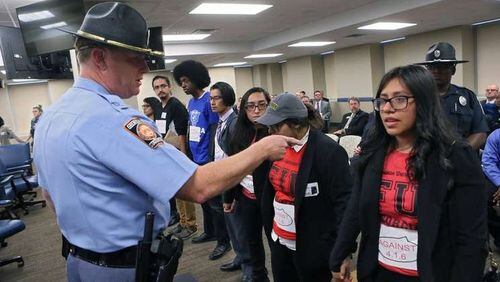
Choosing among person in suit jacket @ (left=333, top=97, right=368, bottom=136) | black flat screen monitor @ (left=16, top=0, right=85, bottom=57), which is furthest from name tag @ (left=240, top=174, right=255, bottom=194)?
person in suit jacket @ (left=333, top=97, right=368, bottom=136)

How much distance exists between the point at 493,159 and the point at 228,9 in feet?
13.9

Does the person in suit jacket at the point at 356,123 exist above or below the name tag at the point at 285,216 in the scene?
below

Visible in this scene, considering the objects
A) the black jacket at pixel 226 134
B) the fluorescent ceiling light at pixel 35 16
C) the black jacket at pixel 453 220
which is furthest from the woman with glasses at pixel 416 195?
the fluorescent ceiling light at pixel 35 16

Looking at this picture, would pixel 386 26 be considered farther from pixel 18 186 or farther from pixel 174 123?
pixel 18 186

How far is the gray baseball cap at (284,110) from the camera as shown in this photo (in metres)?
1.69

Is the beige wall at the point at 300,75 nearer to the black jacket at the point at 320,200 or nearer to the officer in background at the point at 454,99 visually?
the officer in background at the point at 454,99

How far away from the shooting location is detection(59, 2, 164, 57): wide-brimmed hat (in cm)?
88

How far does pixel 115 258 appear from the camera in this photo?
3.09 feet

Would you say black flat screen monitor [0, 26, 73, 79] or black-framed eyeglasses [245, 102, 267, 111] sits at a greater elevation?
black flat screen monitor [0, 26, 73, 79]

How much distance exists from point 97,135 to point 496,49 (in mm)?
9648

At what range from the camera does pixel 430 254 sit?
3.75 feet

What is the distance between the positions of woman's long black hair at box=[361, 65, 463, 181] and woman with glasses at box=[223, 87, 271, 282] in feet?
3.51

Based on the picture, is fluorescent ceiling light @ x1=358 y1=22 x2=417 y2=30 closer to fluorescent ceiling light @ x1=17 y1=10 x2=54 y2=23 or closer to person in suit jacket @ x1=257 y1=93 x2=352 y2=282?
fluorescent ceiling light @ x1=17 y1=10 x2=54 y2=23

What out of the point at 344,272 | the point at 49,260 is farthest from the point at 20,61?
the point at 344,272
